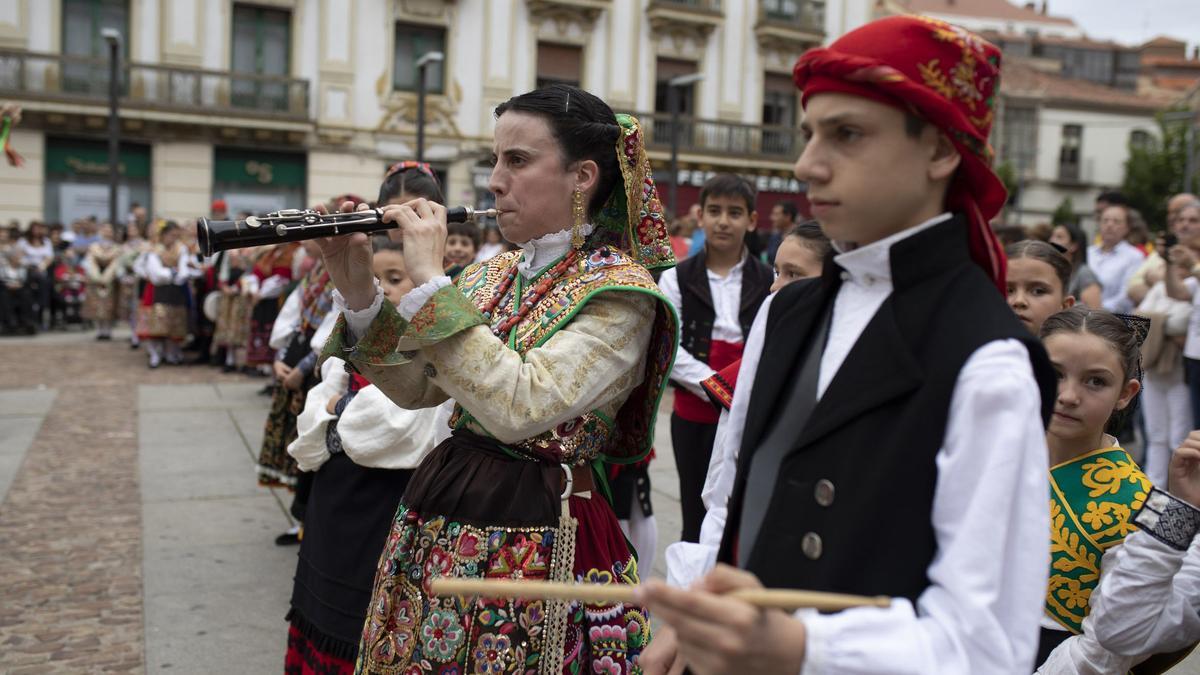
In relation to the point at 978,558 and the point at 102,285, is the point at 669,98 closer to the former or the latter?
the point at 102,285

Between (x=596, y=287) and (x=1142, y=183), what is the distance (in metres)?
40.6

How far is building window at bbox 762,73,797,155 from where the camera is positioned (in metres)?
28.3

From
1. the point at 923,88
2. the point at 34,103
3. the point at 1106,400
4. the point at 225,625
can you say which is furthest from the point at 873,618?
the point at 34,103

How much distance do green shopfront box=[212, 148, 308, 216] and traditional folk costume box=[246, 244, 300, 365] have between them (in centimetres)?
1296

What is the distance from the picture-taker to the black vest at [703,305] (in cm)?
484

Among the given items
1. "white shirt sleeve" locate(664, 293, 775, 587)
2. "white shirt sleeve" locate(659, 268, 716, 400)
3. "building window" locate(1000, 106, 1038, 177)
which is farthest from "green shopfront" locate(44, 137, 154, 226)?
"building window" locate(1000, 106, 1038, 177)

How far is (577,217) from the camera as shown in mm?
2381

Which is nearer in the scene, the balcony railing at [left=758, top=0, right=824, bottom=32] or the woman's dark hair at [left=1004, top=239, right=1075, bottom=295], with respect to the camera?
the woman's dark hair at [left=1004, top=239, right=1075, bottom=295]

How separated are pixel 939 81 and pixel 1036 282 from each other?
84.0 inches

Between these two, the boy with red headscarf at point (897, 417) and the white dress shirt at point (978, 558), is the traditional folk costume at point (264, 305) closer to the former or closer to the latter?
the boy with red headscarf at point (897, 417)

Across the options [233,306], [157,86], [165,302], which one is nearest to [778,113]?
[157,86]

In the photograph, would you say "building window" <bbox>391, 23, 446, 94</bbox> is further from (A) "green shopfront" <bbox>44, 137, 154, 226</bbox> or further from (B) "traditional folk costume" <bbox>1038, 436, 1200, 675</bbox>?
(B) "traditional folk costume" <bbox>1038, 436, 1200, 675</bbox>

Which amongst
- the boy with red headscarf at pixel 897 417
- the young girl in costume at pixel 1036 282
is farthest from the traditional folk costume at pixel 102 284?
the boy with red headscarf at pixel 897 417

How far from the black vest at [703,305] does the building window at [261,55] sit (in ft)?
64.9
